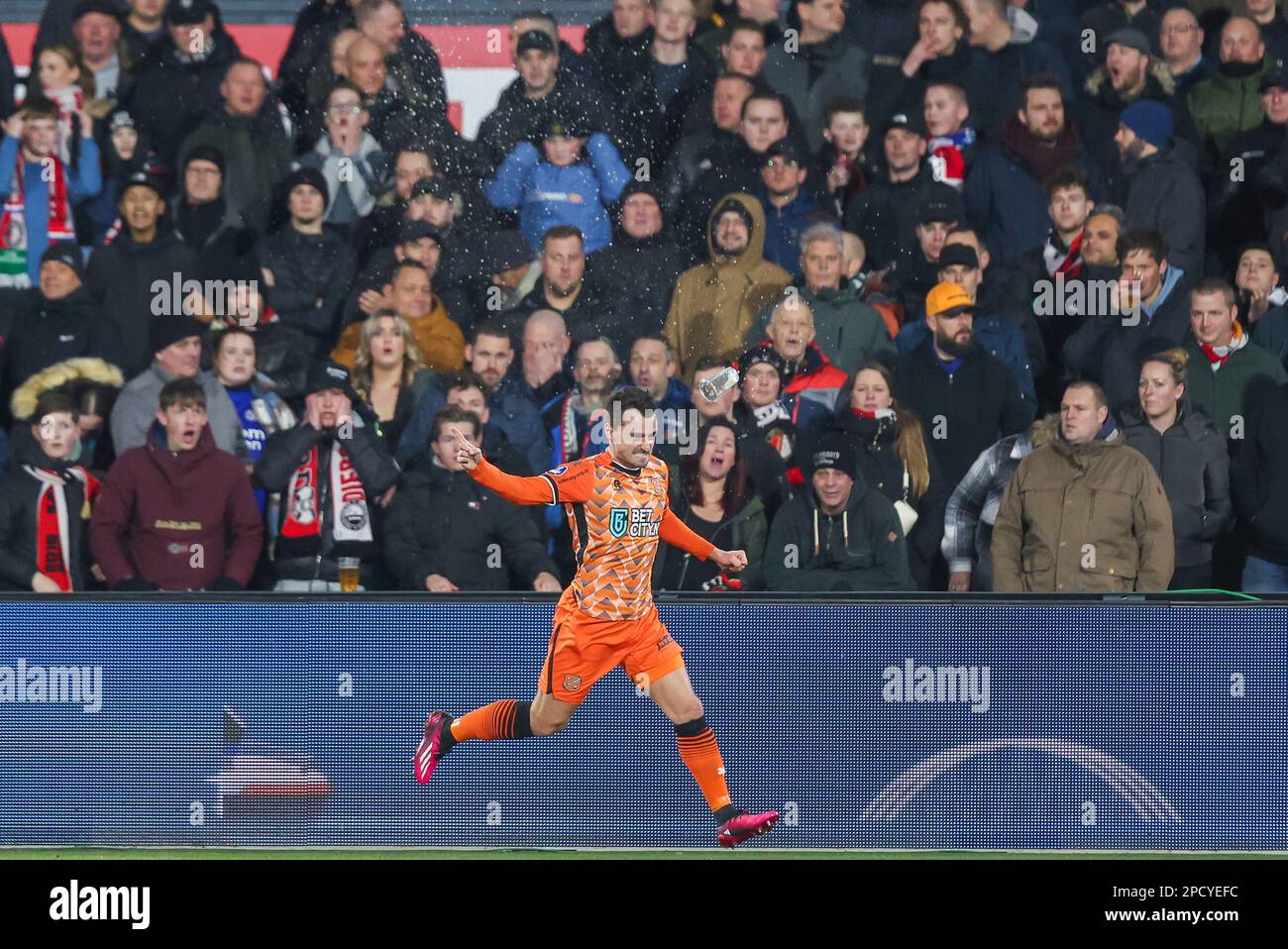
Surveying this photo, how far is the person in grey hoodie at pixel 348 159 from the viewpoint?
10.5 metres

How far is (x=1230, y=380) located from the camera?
32.6 feet

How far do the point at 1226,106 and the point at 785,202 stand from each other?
241cm

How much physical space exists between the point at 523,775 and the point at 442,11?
428 cm

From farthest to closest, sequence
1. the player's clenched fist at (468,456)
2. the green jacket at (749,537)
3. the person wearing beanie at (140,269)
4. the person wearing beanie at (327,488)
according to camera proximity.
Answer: the person wearing beanie at (140,269), the person wearing beanie at (327,488), the green jacket at (749,537), the player's clenched fist at (468,456)

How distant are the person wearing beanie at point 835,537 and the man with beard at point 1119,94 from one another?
223cm

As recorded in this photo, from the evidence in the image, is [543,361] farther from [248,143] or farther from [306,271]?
[248,143]

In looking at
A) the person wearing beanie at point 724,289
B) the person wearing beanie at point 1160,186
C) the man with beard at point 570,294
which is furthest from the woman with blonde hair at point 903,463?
the person wearing beanie at point 1160,186

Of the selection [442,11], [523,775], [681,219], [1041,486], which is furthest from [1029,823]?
[442,11]

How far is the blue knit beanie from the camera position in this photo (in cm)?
1035

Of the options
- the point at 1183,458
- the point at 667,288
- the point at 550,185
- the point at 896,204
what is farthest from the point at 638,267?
the point at 1183,458

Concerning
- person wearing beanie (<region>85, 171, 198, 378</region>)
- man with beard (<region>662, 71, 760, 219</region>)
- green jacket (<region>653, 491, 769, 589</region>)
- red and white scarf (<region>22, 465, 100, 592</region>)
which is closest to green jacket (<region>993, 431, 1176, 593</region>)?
green jacket (<region>653, 491, 769, 589</region>)

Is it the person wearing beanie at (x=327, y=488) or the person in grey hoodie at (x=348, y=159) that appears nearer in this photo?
the person wearing beanie at (x=327, y=488)

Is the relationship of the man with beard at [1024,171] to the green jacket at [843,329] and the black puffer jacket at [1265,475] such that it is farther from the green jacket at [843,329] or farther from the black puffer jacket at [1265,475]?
the black puffer jacket at [1265,475]

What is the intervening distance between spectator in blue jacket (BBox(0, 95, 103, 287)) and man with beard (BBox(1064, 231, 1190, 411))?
17.6 feet
